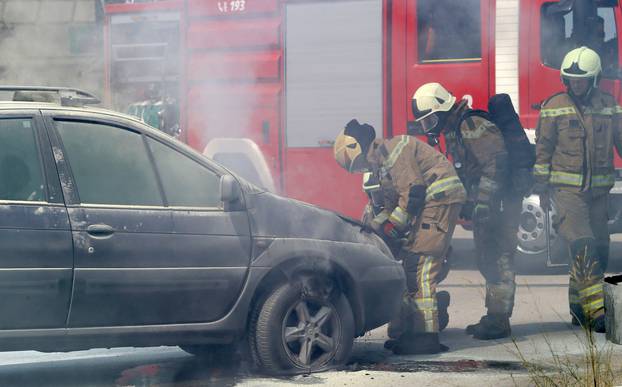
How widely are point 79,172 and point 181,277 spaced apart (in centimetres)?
76

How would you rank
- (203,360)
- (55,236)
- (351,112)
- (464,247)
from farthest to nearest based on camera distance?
(464,247), (351,112), (203,360), (55,236)

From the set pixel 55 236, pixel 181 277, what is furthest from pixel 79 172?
pixel 181 277

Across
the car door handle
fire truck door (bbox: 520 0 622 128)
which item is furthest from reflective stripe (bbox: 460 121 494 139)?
fire truck door (bbox: 520 0 622 128)

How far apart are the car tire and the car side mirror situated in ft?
1.82

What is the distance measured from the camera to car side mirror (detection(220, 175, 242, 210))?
598 cm

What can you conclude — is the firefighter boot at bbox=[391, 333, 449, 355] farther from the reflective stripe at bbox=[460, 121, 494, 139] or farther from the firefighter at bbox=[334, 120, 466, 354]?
the reflective stripe at bbox=[460, 121, 494, 139]

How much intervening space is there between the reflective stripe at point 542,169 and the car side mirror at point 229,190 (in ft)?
8.36

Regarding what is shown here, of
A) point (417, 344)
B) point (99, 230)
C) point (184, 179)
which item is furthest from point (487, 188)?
point (99, 230)

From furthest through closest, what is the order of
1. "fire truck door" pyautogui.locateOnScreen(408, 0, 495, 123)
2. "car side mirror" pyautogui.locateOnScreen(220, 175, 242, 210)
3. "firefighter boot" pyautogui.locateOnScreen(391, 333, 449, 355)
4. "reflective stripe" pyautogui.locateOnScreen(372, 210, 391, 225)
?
1. "fire truck door" pyautogui.locateOnScreen(408, 0, 495, 123)
2. "reflective stripe" pyautogui.locateOnScreen(372, 210, 391, 225)
3. "firefighter boot" pyautogui.locateOnScreen(391, 333, 449, 355)
4. "car side mirror" pyautogui.locateOnScreen(220, 175, 242, 210)

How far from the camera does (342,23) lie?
11250mm

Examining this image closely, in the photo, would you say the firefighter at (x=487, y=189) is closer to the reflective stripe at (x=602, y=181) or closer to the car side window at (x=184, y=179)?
the reflective stripe at (x=602, y=181)

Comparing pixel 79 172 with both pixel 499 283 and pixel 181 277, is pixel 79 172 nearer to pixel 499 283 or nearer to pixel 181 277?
pixel 181 277

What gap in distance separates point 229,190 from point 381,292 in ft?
3.82

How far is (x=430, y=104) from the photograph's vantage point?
767 cm
